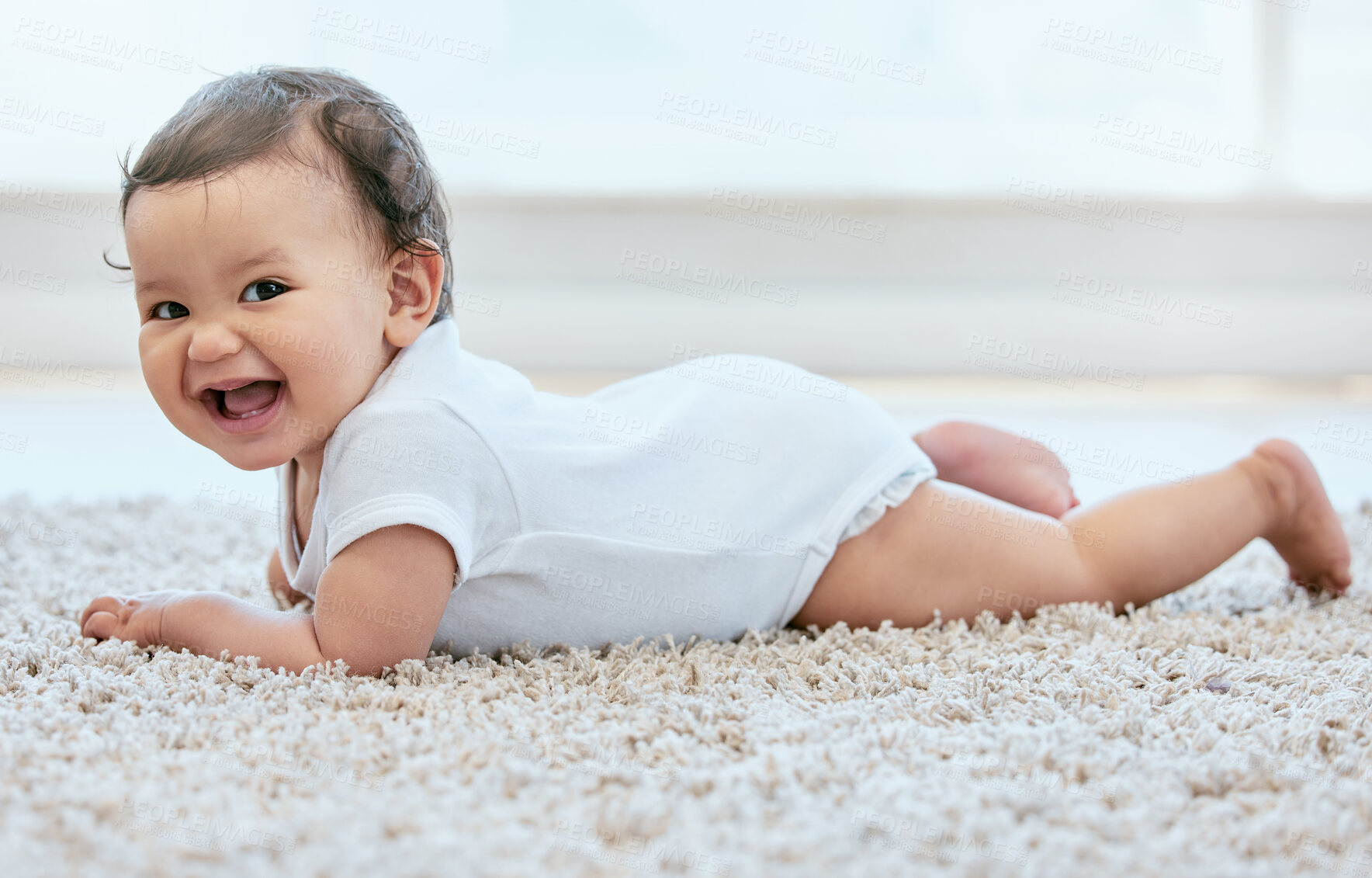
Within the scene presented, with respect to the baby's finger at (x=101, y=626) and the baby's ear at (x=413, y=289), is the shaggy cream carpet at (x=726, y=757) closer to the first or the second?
the baby's finger at (x=101, y=626)

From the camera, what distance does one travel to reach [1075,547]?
35.8 inches

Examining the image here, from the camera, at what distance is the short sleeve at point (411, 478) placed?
0.70 m

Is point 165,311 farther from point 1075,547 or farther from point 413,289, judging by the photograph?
point 1075,547

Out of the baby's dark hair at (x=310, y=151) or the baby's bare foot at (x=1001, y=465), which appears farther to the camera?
the baby's bare foot at (x=1001, y=465)

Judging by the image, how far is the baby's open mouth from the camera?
0.76m

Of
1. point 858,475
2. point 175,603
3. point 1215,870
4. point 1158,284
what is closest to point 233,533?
point 175,603

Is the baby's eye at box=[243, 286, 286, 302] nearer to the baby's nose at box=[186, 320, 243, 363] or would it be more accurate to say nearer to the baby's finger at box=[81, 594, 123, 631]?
the baby's nose at box=[186, 320, 243, 363]

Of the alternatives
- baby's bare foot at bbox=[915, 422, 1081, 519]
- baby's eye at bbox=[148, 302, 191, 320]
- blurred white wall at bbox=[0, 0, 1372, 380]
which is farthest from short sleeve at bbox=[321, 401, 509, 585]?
blurred white wall at bbox=[0, 0, 1372, 380]

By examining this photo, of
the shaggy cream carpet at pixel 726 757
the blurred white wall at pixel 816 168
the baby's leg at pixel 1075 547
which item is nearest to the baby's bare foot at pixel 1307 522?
the baby's leg at pixel 1075 547

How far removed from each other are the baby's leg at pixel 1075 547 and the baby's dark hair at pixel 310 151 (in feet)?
1.34

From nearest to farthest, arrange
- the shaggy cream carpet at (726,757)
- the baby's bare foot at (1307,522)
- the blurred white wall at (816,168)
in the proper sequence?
the shaggy cream carpet at (726,757) → the baby's bare foot at (1307,522) → the blurred white wall at (816,168)

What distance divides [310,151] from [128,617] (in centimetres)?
37

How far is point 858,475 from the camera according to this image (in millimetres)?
877

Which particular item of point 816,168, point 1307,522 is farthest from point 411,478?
point 816,168
